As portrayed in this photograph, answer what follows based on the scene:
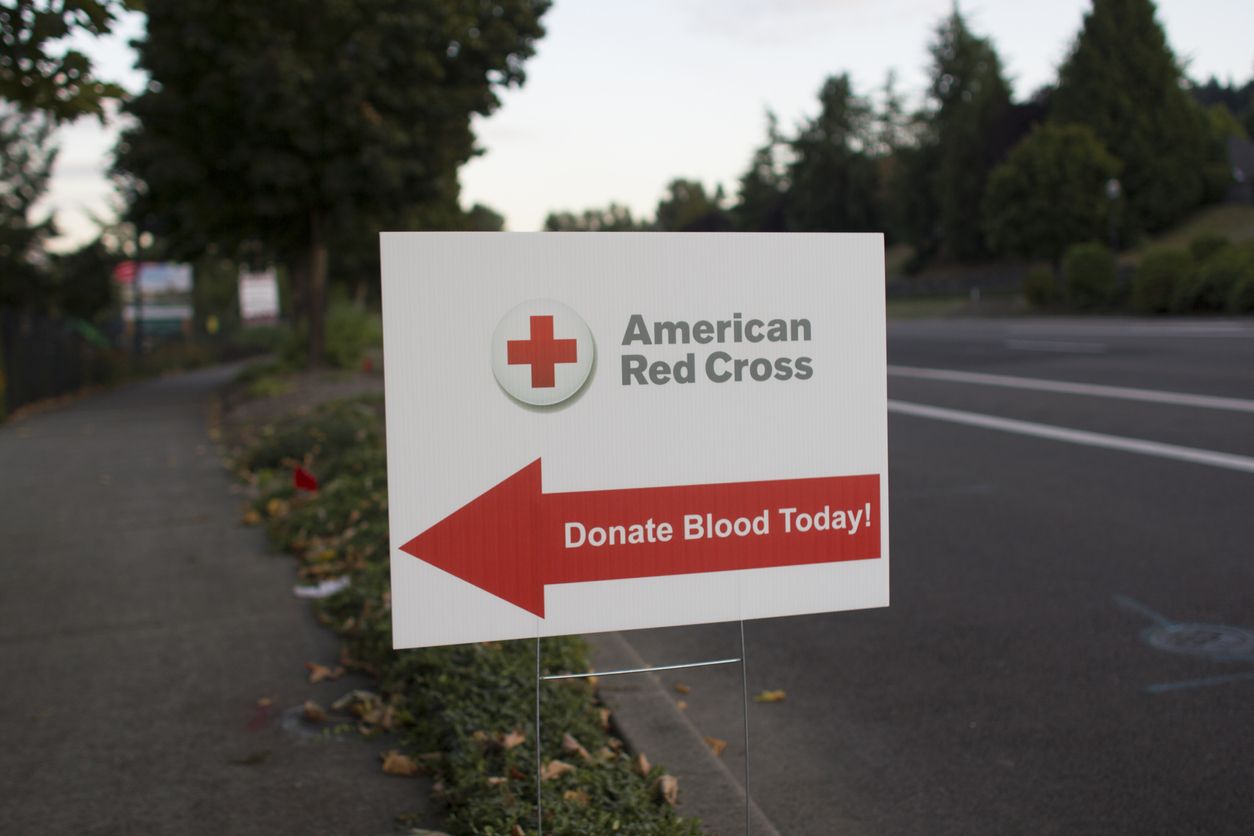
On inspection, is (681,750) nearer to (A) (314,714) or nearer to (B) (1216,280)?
(A) (314,714)

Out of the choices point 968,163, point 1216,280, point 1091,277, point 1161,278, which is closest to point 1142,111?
point 968,163

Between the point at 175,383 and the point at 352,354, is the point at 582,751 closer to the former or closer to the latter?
the point at 352,354

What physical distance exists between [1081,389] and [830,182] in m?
84.0

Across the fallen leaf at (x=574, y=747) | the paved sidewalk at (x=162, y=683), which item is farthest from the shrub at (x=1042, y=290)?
the fallen leaf at (x=574, y=747)

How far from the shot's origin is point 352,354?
2228 centimetres

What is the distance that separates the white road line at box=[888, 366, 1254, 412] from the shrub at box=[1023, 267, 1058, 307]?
2729 cm

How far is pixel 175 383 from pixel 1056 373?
21197 millimetres

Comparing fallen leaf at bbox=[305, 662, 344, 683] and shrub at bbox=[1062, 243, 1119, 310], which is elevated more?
shrub at bbox=[1062, 243, 1119, 310]

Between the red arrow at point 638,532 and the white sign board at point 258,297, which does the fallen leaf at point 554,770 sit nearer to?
the red arrow at point 638,532

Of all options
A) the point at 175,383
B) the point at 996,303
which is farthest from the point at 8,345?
the point at 996,303

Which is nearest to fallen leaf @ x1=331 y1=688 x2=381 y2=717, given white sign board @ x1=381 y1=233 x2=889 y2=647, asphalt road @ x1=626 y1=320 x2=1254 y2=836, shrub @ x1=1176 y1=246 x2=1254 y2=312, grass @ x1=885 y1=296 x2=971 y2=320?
asphalt road @ x1=626 y1=320 x2=1254 y2=836

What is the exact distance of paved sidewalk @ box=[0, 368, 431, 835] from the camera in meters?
3.86

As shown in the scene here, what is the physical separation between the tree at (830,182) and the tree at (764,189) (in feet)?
18.7

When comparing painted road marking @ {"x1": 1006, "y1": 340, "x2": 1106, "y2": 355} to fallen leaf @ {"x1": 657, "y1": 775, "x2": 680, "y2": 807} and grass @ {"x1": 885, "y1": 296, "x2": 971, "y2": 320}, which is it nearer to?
fallen leaf @ {"x1": 657, "y1": 775, "x2": 680, "y2": 807}
